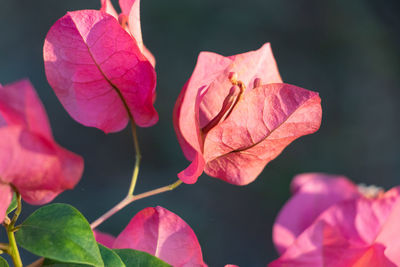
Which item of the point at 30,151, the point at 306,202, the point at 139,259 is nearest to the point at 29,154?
the point at 30,151

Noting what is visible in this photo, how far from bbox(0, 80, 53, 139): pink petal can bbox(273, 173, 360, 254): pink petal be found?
1.28ft

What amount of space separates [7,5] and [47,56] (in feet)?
8.10

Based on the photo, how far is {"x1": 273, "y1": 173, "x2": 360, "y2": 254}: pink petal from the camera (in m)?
0.56

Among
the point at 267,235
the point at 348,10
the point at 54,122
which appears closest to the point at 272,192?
the point at 267,235

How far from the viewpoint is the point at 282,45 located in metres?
2.83

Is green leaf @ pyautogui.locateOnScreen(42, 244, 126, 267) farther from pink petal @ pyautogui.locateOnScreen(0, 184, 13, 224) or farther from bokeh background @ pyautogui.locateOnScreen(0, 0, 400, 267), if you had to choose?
bokeh background @ pyautogui.locateOnScreen(0, 0, 400, 267)

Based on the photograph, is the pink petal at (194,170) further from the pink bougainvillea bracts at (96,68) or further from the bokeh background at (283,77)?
the bokeh background at (283,77)

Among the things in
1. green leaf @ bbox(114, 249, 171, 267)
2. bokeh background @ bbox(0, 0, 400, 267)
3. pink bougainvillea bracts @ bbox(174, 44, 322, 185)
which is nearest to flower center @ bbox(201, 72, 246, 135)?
pink bougainvillea bracts @ bbox(174, 44, 322, 185)

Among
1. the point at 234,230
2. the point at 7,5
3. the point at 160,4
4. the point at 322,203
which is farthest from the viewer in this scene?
the point at 160,4

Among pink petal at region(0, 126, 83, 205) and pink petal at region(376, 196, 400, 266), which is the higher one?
pink petal at region(0, 126, 83, 205)

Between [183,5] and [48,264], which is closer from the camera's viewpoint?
[48,264]

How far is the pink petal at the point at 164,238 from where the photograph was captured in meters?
0.36

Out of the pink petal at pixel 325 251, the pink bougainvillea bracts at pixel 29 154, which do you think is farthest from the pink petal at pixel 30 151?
the pink petal at pixel 325 251

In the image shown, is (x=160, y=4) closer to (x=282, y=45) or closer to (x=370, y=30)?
(x=282, y=45)
